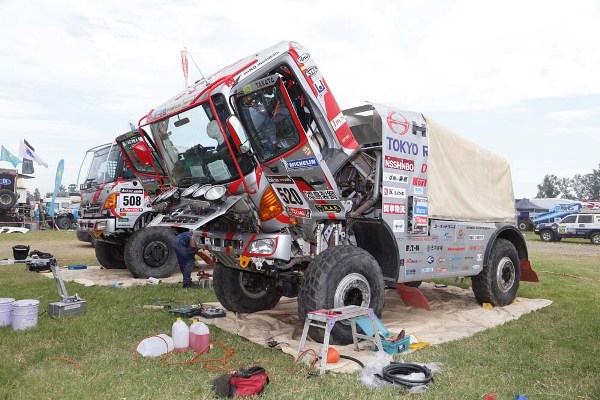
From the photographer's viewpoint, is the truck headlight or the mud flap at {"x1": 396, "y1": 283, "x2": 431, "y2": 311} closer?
the truck headlight

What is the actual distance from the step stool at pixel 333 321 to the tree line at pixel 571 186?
106 m

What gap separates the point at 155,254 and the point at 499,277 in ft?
21.8

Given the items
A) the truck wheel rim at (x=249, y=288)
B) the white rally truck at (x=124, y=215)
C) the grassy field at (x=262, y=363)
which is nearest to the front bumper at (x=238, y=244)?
the truck wheel rim at (x=249, y=288)

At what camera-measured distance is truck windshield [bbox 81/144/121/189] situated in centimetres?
1068

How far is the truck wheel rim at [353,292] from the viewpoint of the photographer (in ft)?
17.3

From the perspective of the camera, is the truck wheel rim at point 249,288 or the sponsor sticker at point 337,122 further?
the truck wheel rim at point 249,288

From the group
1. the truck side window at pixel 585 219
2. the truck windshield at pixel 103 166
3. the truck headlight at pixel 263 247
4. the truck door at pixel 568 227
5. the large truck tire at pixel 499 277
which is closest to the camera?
→ the truck headlight at pixel 263 247

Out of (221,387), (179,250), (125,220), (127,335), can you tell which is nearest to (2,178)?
(125,220)

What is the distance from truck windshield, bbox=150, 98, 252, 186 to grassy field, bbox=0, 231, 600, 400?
1847 mm

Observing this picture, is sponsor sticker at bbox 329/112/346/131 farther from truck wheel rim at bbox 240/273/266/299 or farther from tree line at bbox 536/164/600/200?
tree line at bbox 536/164/600/200

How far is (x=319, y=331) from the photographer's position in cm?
524

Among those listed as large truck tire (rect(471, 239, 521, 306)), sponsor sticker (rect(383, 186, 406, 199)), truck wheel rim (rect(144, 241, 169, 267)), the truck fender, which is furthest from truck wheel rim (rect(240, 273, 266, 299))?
truck wheel rim (rect(144, 241, 169, 267))

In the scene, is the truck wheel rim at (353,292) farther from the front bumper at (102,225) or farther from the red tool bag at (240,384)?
the front bumper at (102,225)

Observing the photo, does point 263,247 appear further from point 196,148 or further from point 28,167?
point 28,167
